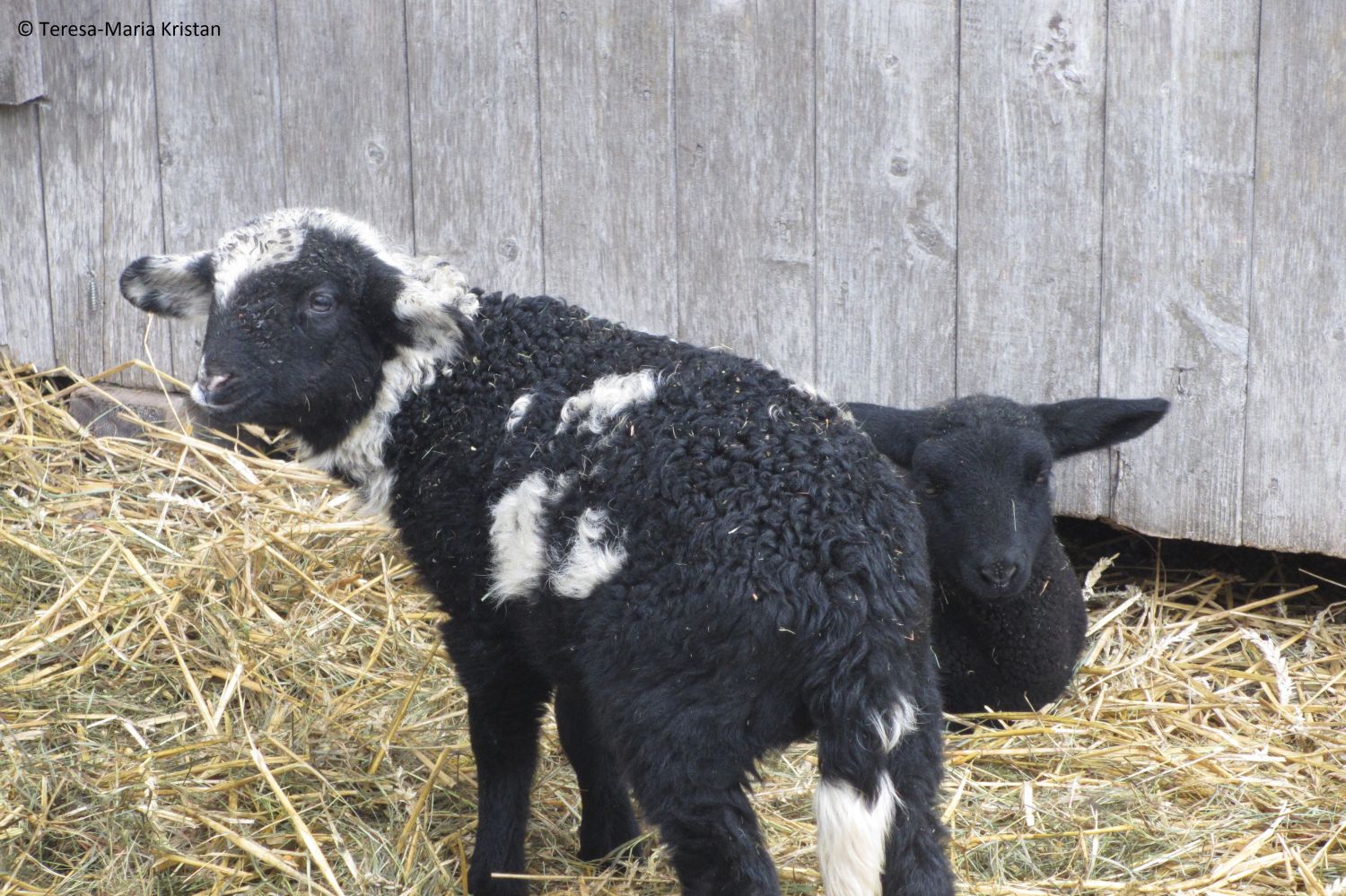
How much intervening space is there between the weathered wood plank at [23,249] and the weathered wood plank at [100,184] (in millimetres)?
54

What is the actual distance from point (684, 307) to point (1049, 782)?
Answer: 2.14 metres

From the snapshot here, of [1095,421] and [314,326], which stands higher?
[314,326]

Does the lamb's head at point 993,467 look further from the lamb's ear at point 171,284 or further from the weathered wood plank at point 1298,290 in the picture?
the lamb's ear at point 171,284

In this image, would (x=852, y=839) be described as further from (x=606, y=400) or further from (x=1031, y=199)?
(x=1031, y=199)

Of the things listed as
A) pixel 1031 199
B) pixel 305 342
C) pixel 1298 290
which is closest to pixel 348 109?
pixel 305 342

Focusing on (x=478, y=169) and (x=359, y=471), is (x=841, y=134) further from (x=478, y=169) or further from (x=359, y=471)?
(x=359, y=471)

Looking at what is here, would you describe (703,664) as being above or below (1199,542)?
above

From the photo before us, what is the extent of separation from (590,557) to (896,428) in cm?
189

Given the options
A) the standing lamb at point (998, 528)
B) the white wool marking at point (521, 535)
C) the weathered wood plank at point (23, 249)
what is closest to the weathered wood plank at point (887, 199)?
the standing lamb at point (998, 528)

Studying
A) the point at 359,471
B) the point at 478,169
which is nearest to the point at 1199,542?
the point at 478,169

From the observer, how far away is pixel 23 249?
6055mm

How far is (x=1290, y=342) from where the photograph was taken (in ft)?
15.1

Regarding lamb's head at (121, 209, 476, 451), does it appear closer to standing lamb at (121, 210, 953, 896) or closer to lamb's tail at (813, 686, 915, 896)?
standing lamb at (121, 210, 953, 896)

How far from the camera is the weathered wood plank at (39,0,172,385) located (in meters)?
5.74
